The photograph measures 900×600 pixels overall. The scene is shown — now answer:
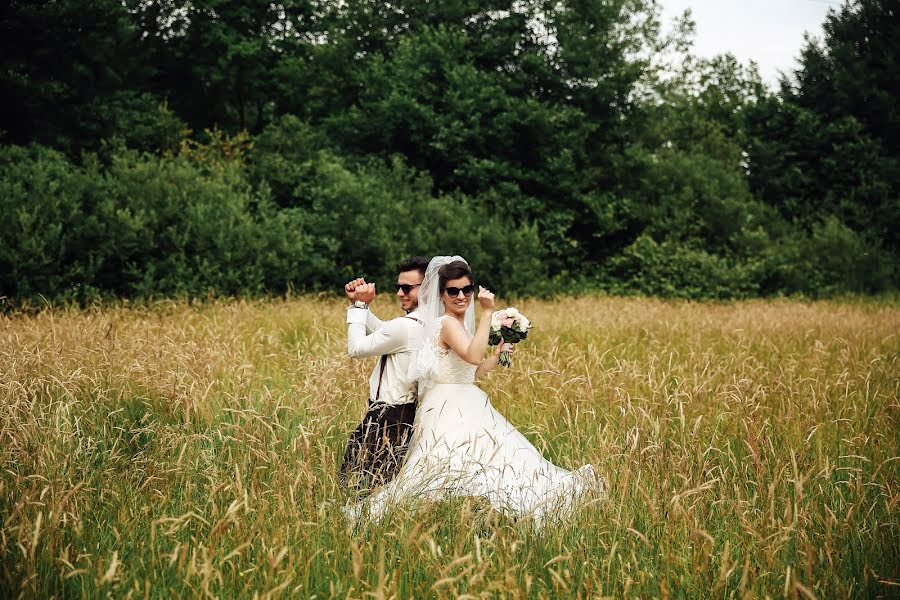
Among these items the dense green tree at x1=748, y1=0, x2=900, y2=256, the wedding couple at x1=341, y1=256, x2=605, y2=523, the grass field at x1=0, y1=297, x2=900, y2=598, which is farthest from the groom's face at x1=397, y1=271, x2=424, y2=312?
the dense green tree at x1=748, y1=0, x2=900, y2=256

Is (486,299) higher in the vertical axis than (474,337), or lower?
higher

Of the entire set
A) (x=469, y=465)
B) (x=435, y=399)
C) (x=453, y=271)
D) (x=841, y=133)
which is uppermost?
(x=841, y=133)

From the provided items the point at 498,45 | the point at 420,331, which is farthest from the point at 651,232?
the point at 420,331

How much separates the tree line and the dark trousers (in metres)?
7.99

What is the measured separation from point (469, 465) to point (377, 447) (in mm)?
577

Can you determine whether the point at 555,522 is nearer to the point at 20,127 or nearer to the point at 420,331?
the point at 420,331

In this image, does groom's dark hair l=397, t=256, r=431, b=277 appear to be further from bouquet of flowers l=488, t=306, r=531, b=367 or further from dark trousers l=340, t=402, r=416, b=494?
dark trousers l=340, t=402, r=416, b=494

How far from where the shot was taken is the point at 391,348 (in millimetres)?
4113

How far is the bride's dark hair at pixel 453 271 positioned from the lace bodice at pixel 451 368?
0.22 metres

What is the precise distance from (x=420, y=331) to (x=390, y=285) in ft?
35.4

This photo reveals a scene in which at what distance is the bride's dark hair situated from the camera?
13.2 ft

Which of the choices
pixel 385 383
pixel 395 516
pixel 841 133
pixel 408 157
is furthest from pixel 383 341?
pixel 841 133

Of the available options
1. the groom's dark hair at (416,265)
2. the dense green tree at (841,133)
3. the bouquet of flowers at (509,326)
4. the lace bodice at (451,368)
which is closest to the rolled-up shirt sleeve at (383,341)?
the lace bodice at (451,368)

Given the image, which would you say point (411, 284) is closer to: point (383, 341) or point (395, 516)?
point (383, 341)
